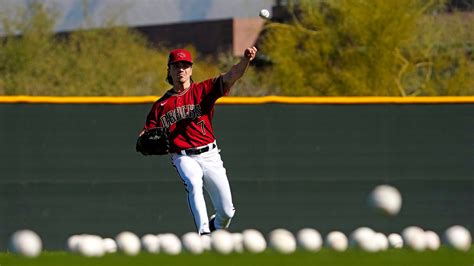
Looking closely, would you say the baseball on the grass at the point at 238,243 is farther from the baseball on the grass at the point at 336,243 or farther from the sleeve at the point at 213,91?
the sleeve at the point at 213,91

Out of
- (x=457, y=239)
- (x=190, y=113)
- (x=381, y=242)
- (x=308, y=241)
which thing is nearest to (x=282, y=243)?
(x=308, y=241)

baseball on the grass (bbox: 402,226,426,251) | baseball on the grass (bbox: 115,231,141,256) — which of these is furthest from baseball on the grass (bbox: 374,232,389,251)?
baseball on the grass (bbox: 115,231,141,256)

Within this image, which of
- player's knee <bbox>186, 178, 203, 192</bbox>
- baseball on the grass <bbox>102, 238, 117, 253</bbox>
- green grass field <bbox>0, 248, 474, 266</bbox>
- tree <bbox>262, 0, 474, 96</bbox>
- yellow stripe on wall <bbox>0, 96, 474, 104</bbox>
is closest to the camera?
green grass field <bbox>0, 248, 474, 266</bbox>

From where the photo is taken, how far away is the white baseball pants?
454 inches

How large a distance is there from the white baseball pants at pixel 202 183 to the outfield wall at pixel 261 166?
2.36 metres

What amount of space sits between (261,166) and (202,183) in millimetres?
Result: 2639

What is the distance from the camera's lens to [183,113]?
38.7 ft

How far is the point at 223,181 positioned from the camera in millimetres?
11805

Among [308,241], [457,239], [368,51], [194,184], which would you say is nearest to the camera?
[194,184]

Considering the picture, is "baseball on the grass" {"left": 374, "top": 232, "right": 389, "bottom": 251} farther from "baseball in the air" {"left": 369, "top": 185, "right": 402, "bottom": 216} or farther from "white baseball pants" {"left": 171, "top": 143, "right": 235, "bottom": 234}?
"white baseball pants" {"left": 171, "top": 143, "right": 235, "bottom": 234}

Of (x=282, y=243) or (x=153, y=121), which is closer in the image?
(x=282, y=243)

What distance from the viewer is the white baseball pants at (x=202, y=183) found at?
11.5m

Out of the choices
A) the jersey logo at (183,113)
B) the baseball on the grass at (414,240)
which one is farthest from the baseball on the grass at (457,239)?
the jersey logo at (183,113)

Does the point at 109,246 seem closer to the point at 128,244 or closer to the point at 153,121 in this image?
the point at 128,244
